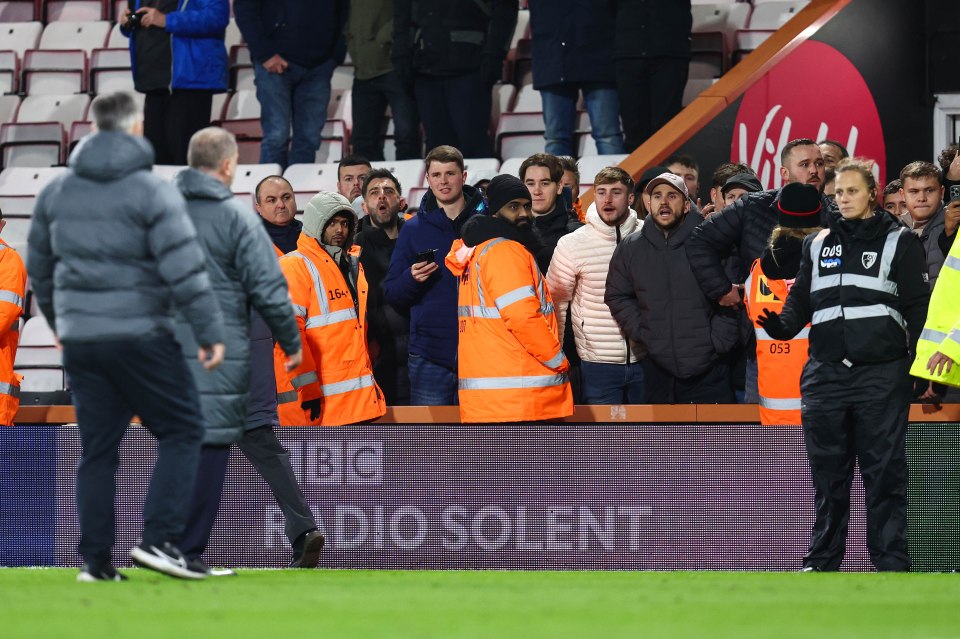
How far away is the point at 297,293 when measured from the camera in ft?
28.6

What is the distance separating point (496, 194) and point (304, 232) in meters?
1.08

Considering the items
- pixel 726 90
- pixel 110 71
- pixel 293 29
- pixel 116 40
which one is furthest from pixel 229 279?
pixel 116 40

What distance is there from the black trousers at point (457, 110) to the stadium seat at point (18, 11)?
601cm

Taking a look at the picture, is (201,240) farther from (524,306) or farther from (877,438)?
(877,438)

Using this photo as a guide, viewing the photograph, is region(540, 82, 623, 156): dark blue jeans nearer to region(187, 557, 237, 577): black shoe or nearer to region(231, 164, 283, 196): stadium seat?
region(231, 164, 283, 196): stadium seat

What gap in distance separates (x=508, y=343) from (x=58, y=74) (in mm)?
8524

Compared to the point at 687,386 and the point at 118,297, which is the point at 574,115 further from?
the point at 118,297

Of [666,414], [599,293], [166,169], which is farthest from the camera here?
[166,169]

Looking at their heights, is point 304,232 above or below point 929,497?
above

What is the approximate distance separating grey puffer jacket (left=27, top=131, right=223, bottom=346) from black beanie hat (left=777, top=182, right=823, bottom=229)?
3.46 meters

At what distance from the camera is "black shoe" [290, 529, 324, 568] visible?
787 cm

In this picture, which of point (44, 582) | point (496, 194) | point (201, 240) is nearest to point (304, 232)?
point (496, 194)

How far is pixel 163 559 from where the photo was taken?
6.38 m

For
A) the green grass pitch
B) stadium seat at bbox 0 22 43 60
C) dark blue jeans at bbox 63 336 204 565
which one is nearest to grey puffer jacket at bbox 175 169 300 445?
dark blue jeans at bbox 63 336 204 565
